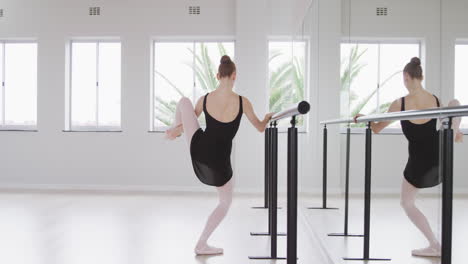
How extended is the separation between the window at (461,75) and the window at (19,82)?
864cm

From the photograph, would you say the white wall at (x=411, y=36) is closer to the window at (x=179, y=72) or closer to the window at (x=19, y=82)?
the window at (x=179, y=72)

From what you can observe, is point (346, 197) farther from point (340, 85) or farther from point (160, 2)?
point (160, 2)

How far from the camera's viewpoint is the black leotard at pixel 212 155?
381 centimetres

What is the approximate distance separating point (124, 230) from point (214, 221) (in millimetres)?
1311

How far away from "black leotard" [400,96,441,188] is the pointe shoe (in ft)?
0.53

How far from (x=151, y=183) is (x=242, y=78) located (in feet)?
7.16

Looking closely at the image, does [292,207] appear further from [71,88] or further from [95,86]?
[71,88]

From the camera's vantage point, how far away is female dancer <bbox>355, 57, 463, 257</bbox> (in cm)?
137

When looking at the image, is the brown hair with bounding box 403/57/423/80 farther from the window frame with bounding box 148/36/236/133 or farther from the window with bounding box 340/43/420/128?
the window frame with bounding box 148/36/236/133

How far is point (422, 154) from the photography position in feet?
4.88

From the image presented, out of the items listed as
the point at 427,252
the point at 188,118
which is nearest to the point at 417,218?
the point at 427,252

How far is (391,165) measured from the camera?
79.4 inches

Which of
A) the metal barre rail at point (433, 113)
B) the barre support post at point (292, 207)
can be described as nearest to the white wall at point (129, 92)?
the barre support post at point (292, 207)

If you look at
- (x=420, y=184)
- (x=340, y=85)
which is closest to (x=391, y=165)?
(x=420, y=184)
